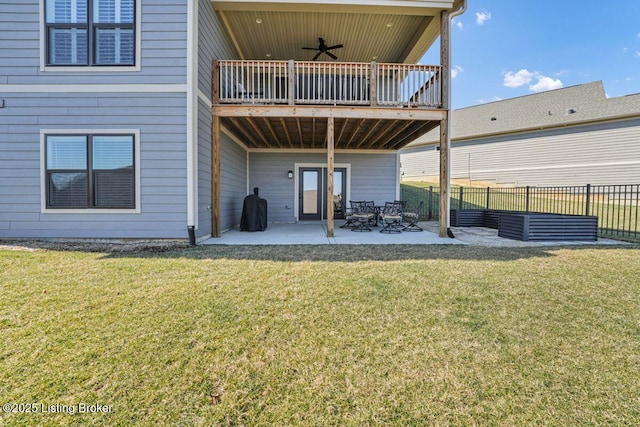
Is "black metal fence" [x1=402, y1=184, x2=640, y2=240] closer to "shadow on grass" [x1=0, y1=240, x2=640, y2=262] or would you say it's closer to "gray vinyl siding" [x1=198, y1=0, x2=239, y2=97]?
"shadow on grass" [x1=0, y1=240, x2=640, y2=262]

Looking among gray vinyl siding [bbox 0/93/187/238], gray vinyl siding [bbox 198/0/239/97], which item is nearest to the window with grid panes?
gray vinyl siding [bbox 0/93/187/238]

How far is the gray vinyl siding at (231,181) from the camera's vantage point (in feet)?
24.8

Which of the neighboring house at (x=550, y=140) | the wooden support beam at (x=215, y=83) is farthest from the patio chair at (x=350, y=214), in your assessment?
the neighboring house at (x=550, y=140)

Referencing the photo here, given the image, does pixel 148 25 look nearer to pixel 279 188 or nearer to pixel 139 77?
pixel 139 77

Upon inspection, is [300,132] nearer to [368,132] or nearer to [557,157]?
[368,132]

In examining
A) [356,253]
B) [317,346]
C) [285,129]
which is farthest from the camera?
[285,129]

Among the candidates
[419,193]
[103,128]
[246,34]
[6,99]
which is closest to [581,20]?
[419,193]

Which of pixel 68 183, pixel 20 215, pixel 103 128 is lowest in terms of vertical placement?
pixel 20 215

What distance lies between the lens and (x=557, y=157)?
16.6 meters

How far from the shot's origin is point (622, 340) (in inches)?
89.3

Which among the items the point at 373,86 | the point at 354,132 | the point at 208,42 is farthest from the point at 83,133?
the point at 354,132

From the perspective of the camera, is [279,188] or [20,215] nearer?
[20,215]

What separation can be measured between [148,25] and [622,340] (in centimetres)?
782

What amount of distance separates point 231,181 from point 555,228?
796 cm
